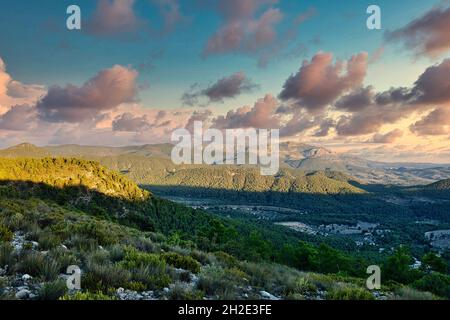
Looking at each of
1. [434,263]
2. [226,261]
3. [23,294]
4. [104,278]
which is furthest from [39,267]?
[434,263]

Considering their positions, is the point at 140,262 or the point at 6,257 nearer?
the point at 6,257

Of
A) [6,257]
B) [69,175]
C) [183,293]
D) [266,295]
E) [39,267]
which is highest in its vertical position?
[69,175]

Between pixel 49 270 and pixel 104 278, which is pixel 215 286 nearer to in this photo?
pixel 104 278

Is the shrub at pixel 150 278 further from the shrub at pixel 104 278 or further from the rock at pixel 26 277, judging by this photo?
the rock at pixel 26 277

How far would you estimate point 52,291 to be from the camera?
24.1 feet

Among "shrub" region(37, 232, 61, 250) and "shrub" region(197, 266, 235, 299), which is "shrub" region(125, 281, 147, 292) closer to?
"shrub" region(197, 266, 235, 299)

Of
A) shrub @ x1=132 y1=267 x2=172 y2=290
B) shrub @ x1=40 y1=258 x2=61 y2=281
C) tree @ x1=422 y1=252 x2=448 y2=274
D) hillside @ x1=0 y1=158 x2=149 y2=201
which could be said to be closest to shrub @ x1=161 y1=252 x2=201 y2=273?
shrub @ x1=132 y1=267 x2=172 y2=290

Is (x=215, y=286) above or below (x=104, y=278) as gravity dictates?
below

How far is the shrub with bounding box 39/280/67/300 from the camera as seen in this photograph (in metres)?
7.30

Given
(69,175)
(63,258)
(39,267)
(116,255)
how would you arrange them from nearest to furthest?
(39,267)
(63,258)
(116,255)
(69,175)
